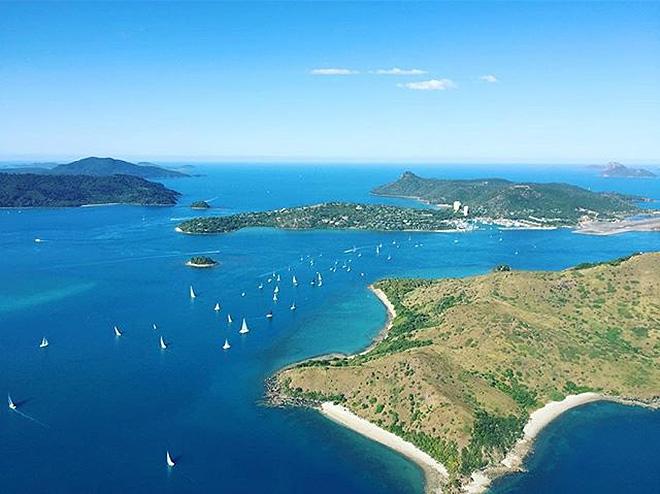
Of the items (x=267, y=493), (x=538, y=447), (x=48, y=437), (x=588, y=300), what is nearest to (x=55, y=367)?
(x=48, y=437)

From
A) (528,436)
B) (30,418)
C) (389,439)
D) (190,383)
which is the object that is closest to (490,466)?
(528,436)

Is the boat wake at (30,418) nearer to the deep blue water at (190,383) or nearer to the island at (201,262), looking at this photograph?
the deep blue water at (190,383)

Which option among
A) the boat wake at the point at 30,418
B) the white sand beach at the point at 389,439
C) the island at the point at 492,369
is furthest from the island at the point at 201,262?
the white sand beach at the point at 389,439

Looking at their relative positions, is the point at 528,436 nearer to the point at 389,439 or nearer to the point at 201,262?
the point at 389,439

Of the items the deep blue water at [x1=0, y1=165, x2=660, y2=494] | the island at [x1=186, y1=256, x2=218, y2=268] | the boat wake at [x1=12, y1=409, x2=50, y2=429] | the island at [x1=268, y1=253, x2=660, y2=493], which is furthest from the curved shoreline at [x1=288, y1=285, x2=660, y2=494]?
the island at [x1=186, y1=256, x2=218, y2=268]

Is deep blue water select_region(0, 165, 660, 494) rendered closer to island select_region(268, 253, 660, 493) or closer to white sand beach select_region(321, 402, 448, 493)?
white sand beach select_region(321, 402, 448, 493)

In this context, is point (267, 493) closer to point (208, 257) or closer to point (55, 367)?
point (55, 367)
